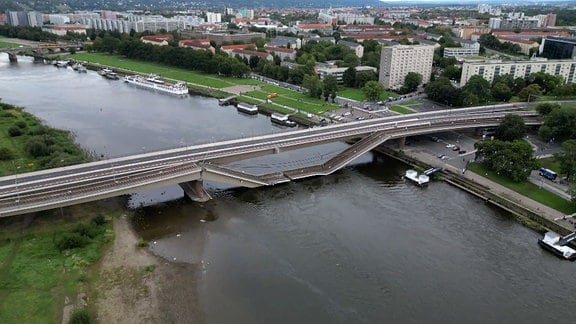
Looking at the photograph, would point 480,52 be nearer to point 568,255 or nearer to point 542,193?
point 542,193

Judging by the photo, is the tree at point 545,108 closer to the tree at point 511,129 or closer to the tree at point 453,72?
the tree at point 511,129

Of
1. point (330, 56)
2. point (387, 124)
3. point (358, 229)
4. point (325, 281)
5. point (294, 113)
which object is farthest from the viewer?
point (330, 56)

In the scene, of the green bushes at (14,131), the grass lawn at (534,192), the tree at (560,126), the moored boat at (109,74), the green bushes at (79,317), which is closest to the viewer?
the green bushes at (79,317)

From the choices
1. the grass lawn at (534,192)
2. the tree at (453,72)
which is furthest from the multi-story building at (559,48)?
the grass lawn at (534,192)

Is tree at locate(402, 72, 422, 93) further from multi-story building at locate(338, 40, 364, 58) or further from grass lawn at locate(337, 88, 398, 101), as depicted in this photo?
multi-story building at locate(338, 40, 364, 58)

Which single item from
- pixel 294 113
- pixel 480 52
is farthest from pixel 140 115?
pixel 480 52

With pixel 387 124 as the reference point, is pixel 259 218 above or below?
below

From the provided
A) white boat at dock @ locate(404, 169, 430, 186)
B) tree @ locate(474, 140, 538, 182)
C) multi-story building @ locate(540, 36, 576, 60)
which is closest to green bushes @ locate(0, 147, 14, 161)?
white boat at dock @ locate(404, 169, 430, 186)
